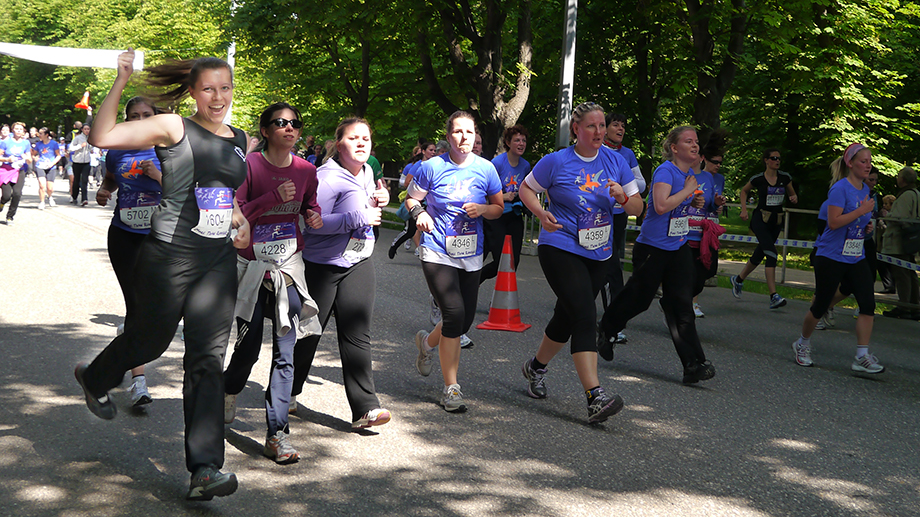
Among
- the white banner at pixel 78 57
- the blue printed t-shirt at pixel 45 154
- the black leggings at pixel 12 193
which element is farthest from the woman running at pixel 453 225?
the blue printed t-shirt at pixel 45 154

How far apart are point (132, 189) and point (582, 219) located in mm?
2846

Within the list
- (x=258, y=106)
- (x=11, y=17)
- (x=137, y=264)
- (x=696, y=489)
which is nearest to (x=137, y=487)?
(x=137, y=264)

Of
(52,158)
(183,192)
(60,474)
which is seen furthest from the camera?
(52,158)

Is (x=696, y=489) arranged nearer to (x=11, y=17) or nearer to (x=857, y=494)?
(x=857, y=494)

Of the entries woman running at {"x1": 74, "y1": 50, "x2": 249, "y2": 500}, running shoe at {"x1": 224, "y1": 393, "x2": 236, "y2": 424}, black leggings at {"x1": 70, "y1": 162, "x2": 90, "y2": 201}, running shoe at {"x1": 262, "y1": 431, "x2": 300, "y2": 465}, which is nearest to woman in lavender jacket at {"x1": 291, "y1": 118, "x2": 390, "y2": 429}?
running shoe at {"x1": 224, "y1": 393, "x2": 236, "y2": 424}

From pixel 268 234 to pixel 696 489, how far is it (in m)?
2.58

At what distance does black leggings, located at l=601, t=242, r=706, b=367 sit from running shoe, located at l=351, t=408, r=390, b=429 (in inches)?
103

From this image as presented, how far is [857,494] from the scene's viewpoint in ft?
15.0

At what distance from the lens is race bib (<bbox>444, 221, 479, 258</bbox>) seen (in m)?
5.84

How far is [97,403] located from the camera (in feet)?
14.5

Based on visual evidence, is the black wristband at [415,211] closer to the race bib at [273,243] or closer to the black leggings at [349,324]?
the black leggings at [349,324]

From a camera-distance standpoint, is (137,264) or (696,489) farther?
(696,489)

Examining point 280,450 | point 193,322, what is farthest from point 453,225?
point 193,322

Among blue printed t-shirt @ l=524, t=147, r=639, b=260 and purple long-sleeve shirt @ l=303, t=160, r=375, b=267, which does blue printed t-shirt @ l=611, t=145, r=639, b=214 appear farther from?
purple long-sleeve shirt @ l=303, t=160, r=375, b=267
